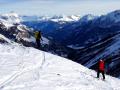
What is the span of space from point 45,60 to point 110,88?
1433 centimetres

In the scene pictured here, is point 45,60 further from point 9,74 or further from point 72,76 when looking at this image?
point 9,74

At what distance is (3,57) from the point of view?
165ft

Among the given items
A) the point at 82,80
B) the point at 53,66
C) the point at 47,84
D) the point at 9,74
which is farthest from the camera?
the point at 53,66

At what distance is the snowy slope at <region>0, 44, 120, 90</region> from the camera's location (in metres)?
34.2

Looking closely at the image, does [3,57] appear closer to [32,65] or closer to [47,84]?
[32,65]

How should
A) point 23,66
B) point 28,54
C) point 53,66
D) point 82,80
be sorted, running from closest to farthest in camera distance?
point 82,80 < point 23,66 < point 53,66 < point 28,54

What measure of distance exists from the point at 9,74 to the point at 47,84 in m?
5.39

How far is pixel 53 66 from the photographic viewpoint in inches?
1847

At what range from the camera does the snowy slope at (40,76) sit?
34.2 metres

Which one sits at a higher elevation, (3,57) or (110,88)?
(3,57)

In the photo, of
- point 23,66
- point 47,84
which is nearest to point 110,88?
point 47,84

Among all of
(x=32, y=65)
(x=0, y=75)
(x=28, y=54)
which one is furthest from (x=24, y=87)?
(x=28, y=54)

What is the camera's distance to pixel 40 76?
38.7 m

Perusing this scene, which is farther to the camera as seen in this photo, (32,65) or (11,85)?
(32,65)
